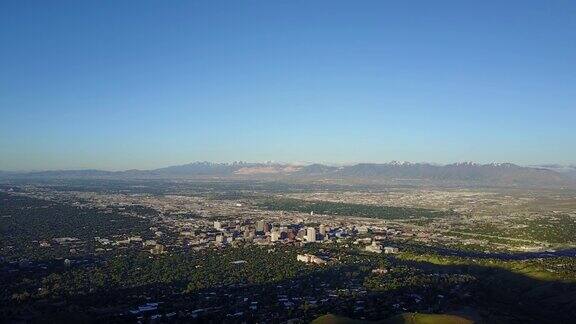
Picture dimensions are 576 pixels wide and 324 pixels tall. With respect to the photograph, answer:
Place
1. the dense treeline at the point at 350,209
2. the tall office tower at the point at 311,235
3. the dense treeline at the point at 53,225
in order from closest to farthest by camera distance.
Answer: the dense treeline at the point at 53,225 < the tall office tower at the point at 311,235 < the dense treeline at the point at 350,209

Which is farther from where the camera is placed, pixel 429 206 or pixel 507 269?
pixel 429 206

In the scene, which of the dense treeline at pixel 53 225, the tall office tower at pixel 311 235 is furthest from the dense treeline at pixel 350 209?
the tall office tower at pixel 311 235

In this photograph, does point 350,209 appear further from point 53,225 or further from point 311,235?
point 53,225

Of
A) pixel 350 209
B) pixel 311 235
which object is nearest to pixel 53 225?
pixel 311 235

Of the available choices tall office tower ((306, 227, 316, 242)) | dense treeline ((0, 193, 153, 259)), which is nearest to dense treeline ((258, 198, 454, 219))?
dense treeline ((0, 193, 153, 259))

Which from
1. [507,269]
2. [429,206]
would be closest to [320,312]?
[507,269]

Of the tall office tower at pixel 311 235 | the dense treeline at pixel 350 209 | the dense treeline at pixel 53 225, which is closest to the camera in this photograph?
the dense treeline at pixel 53 225

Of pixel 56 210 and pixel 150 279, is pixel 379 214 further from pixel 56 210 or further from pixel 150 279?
pixel 150 279

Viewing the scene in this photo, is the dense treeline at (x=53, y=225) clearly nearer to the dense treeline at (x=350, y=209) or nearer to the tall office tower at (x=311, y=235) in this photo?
the tall office tower at (x=311, y=235)

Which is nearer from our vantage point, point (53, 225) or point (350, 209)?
point (53, 225)

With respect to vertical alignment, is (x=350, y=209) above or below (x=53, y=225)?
below

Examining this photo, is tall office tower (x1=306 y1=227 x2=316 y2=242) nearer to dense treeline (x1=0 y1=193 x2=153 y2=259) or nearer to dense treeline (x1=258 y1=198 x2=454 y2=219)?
dense treeline (x1=0 y1=193 x2=153 y2=259)
